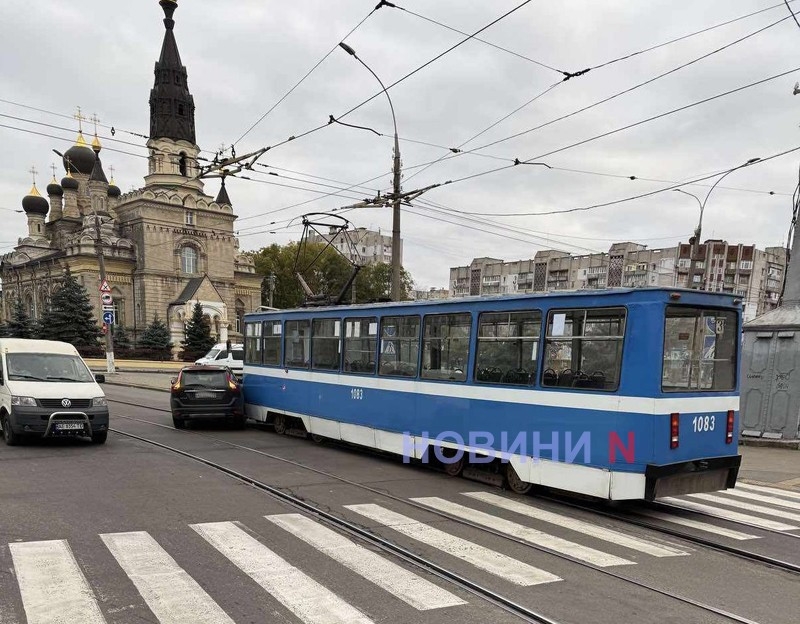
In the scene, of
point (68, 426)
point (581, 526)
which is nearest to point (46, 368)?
point (68, 426)

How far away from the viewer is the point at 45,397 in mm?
10508

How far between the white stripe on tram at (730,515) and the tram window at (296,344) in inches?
295

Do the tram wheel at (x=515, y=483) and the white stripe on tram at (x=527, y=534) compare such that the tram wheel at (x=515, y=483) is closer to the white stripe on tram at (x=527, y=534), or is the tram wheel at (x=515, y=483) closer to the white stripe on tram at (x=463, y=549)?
the white stripe on tram at (x=527, y=534)

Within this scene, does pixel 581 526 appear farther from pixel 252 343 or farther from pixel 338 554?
pixel 252 343

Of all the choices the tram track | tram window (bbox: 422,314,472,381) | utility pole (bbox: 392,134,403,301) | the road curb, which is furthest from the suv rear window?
the road curb

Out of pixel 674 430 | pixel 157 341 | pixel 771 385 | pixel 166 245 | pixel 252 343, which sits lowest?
pixel 157 341

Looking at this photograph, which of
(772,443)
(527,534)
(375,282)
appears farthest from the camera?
Result: (375,282)

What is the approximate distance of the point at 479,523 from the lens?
6.84m

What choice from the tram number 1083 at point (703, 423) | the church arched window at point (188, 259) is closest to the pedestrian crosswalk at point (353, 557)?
the tram number 1083 at point (703, 423)

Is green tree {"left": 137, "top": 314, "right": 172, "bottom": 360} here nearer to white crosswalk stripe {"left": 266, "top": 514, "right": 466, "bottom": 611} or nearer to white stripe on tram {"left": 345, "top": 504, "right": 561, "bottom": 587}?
white stripe on tram {"left": 345, "top": 504, "right": 561, "bottom": 587}

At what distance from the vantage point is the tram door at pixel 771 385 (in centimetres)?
1354

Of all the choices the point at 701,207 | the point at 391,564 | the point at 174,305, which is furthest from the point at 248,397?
the point at 174,305

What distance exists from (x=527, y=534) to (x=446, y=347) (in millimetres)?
3621

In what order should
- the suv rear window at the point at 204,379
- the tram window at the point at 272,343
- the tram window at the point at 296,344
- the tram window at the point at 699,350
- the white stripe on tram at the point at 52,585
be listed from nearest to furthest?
the white stripe on tram at the point at 52,585
the tram window at the point at 699,350
the tram window at the point at 296,344
the suv rear window at the point at 204,379
the tram window at the point at 272,343
